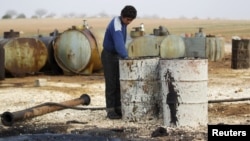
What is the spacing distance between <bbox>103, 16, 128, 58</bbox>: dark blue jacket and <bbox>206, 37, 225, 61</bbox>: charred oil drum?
498 inches

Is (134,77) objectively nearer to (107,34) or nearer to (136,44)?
(107,34)

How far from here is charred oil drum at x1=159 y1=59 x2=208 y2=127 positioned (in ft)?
24.1

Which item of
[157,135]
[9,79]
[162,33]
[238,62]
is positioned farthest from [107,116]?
[162,33]

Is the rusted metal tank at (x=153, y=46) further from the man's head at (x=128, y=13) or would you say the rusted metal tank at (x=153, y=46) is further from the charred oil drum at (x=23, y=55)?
the man's head at (x=128, y=13)

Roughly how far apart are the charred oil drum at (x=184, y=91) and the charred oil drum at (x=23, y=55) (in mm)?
9404

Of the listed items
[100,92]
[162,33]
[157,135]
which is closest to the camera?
[157,135]

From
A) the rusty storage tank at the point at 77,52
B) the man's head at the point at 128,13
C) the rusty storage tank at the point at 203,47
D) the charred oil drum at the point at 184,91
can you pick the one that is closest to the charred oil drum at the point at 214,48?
the rusty storage tank at the point at 203,47

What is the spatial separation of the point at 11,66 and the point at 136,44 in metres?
4.36

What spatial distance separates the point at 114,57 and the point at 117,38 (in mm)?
397

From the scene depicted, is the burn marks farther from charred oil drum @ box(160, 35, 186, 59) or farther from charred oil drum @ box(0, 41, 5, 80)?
charred oil drum @ box(160, 35, 186, 59)

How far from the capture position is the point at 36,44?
16.4 m

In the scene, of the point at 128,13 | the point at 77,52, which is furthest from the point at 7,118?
the point at 77,52

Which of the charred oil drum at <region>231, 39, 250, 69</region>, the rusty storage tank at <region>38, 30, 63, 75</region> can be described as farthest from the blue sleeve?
the charred oil drum at <region>231, 39, 250, 69</region>

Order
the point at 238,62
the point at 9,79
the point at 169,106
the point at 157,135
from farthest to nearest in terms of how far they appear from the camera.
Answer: the point at 238,62 → the point at 9,79 → the point at 169,106 → the point at 157,135
